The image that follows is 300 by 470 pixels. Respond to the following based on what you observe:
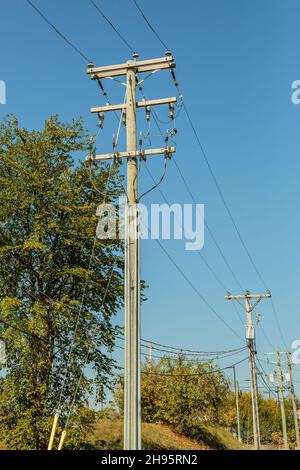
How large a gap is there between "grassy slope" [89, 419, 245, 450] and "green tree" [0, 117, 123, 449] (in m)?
3.44

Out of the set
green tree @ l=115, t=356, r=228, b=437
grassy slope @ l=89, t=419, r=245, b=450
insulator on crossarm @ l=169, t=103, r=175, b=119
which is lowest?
grassy slope @ l=89, t=419, r=245, b=450

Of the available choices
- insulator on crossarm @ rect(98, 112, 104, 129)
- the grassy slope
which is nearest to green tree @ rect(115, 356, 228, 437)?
the grassy slope

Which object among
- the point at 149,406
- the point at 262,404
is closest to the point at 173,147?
the point at 149,406

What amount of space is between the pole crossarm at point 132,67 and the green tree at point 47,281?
776 centimetres

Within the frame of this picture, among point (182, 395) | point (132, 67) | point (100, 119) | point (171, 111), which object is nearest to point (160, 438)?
point (182, 395)

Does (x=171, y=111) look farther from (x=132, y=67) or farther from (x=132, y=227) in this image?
(x=132, y=227)

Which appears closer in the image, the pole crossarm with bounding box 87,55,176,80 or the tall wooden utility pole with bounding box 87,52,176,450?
the tall wooden utility pole with bounding box 87,52,176,450

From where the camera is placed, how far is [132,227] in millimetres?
13820

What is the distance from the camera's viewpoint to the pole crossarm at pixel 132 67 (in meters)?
15.2

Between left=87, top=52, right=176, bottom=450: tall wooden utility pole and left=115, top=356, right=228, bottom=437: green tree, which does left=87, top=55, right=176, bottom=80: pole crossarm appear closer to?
left=87, top=52, right=176, bottom=450: tall wooden utility pole

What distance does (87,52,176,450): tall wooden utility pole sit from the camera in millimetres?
12148

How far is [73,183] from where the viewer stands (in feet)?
87.4
